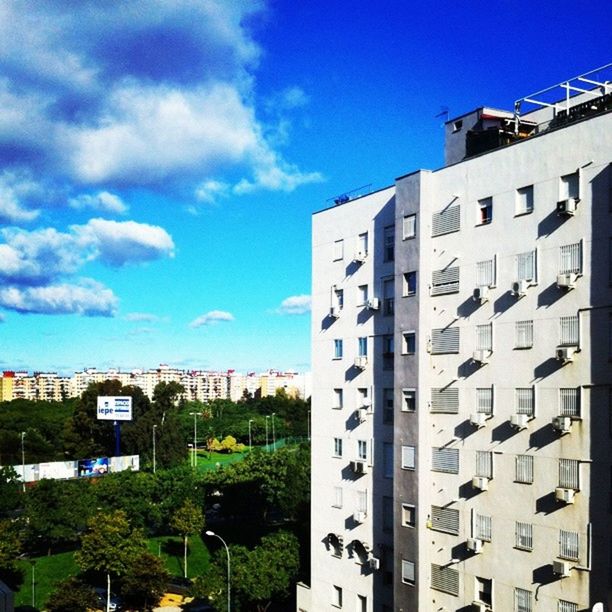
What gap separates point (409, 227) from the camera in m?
26.0

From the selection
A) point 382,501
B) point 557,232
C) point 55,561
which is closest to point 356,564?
point 382,501

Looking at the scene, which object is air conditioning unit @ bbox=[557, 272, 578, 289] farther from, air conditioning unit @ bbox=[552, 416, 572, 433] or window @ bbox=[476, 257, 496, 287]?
air conditioning unit @ bbox=[552, 416, 572, 433]

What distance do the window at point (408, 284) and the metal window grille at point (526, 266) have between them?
443cm

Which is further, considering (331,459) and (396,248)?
(331,459)

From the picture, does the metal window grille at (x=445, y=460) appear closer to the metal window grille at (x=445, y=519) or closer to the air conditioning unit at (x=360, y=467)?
the metal window grille at (x=445, y=519)

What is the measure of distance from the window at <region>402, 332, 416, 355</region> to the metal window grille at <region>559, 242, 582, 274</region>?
6.29 m

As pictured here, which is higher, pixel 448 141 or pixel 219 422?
pixel 448 141

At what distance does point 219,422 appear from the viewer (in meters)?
132

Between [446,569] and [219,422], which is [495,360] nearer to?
[446,569]

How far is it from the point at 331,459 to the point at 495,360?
390 inches

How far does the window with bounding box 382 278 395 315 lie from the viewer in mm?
27359

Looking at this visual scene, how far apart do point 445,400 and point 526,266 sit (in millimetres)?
5480

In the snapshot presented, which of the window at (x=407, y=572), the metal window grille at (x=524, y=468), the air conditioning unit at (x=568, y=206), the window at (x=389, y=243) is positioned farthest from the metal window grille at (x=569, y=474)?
the window at (x=389, y=243)

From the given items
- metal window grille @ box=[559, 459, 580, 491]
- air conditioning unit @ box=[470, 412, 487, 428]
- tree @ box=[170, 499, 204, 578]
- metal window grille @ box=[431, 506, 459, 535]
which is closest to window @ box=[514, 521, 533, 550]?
metal window grille @ box=[559, 459, 580, 491]
